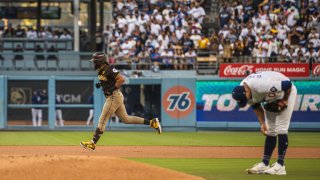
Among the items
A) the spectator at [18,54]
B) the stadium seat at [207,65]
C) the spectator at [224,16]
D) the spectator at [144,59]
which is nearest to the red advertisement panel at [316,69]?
the stadium seat at [207,65]

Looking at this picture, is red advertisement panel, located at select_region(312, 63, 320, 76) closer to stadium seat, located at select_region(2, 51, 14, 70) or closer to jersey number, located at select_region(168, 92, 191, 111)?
jersey number, located at select_region(168, 92, 191, 111)

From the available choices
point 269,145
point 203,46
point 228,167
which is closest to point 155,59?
point 203,46

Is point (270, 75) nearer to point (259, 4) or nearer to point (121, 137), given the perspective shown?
point (121, 137)

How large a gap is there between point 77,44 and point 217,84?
24.3ft

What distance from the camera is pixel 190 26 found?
31422mm

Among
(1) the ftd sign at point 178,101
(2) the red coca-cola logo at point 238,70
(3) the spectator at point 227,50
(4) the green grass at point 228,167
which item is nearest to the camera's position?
(4) the green grass at point 228,167

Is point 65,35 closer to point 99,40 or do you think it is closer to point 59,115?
point 99,40

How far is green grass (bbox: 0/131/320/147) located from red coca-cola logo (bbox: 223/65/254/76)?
114 inches

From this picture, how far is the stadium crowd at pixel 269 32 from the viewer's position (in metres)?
29.8

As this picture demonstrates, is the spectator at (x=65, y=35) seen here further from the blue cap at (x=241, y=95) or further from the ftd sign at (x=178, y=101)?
the blue cap at (x=241, y=95)

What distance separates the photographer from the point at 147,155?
16.2 meters

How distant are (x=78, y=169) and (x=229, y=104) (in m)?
16.9

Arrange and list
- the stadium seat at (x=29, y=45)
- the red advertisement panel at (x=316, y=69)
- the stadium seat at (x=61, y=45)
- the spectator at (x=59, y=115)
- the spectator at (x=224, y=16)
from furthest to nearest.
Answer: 1. the stadium seat at (x=61, y=45)
2. the stadium seat at (x=29, y=45)
3. the spectator at (x=224, y=16)
4. the red advertisement panel at (x=316, y=69)
5. the spectator at (x=59, y=115)

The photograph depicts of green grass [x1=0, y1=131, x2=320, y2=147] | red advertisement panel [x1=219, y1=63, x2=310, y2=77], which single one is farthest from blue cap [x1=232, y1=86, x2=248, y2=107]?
red advertisement panel [x1=219, y1=63, x2=310, y2=77]
